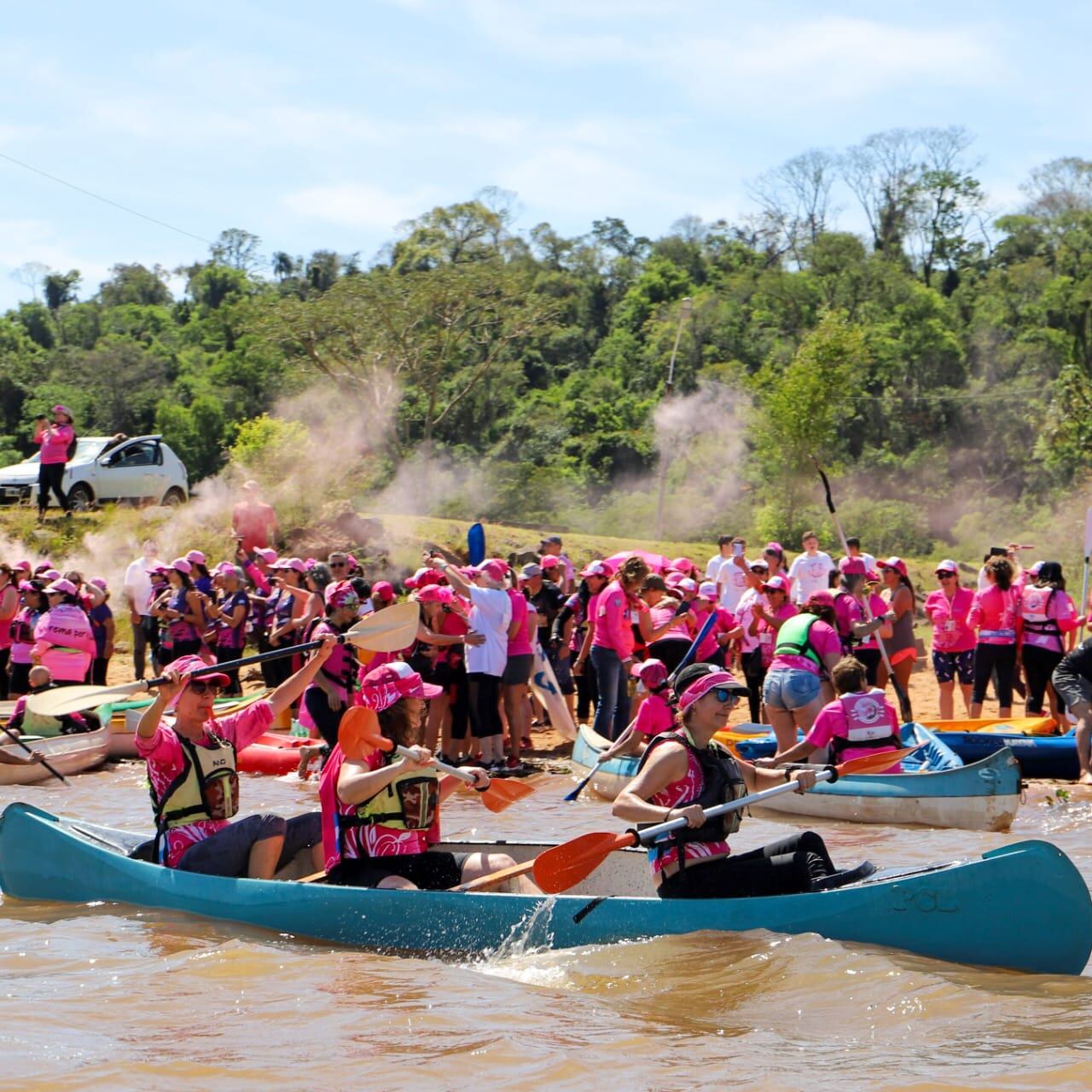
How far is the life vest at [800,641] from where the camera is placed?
9688 millimetres

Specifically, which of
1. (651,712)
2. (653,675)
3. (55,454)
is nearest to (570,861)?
(651,712)

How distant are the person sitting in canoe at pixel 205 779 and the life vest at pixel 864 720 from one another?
3392 millimetres

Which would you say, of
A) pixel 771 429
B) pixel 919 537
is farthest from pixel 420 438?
pixel 919 537

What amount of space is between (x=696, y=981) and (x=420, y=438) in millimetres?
35914

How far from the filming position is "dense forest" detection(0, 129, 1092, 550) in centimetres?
3366

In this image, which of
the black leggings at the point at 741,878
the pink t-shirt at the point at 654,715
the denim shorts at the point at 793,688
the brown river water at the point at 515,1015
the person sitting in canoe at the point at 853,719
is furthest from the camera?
the denim shorts at the point at 793,688

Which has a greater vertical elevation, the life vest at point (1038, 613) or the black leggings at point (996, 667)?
the life vest at point (1038, 613)

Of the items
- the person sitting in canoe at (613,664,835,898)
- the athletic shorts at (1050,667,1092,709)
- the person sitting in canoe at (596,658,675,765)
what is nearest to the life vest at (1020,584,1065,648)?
the athletic shorts at (1050,667,1092,709)

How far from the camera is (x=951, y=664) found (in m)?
13.0

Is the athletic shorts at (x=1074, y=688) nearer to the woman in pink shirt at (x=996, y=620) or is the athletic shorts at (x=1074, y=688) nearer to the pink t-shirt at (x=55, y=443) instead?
the woman in pink shirt at (x=996, y=620)

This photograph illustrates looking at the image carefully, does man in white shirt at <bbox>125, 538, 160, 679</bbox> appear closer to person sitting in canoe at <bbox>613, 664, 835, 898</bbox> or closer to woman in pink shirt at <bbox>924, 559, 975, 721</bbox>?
woman in pink shirt at <bbox>924, 559, 975, 721</bbox>

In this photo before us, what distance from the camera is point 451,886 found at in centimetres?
661

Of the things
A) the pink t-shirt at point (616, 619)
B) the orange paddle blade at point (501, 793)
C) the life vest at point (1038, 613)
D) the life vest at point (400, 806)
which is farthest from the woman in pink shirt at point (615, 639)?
the life vest at point (400, 806)

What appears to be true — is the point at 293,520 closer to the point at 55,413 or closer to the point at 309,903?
the point at 55,413
